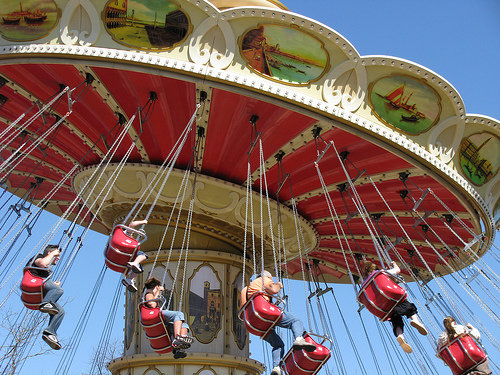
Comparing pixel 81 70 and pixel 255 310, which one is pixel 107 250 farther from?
pixel 81 70

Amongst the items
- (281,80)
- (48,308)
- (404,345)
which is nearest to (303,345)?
(404,345)

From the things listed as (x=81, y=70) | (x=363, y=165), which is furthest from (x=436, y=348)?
(x=81, y=70)

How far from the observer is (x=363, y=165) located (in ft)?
33.0

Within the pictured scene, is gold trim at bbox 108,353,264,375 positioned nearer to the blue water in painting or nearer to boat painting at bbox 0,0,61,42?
the blue water in painting

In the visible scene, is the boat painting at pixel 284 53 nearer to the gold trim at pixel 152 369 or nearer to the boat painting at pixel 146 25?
the boat painting at pixel 146 25

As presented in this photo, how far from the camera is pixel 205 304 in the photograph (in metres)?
10.7

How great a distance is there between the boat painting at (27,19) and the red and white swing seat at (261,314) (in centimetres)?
489

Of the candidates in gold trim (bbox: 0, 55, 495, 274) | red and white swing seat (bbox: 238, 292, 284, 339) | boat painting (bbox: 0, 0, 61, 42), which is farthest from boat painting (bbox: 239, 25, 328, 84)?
red and white swing seat (bbox: 238, 292, 284, 339)

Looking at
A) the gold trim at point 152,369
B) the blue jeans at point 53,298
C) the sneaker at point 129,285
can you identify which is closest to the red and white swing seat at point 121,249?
the sneaker at point 129,285

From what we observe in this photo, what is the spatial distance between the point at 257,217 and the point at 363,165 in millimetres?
2354

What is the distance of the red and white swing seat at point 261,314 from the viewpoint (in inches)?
271

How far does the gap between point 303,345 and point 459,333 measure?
2.28 metres

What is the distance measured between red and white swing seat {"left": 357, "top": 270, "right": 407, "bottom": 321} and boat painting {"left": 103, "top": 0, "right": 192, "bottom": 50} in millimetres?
4289

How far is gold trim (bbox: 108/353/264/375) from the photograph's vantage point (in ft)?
32.9
